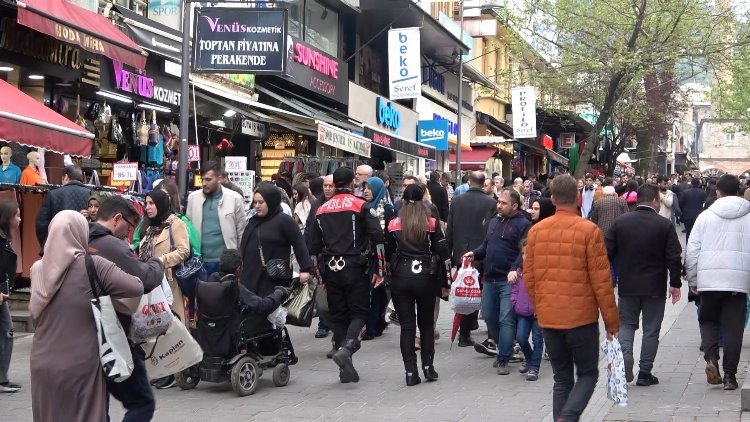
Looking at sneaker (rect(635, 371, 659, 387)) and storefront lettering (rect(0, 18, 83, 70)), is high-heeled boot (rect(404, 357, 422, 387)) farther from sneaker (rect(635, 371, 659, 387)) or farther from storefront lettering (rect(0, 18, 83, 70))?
storefront lettering (rect(0, 18, 83, 70))

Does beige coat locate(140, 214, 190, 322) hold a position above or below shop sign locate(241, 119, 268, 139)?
below

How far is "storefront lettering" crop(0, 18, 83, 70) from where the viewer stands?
1420 centimetres

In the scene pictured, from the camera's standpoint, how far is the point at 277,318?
9.84m

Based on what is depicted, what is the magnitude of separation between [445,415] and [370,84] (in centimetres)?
2440

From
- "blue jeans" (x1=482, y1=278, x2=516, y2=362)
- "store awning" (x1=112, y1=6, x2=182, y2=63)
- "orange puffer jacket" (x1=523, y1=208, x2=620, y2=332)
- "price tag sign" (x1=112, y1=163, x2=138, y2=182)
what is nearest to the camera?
"orange puffer jacket" (x1=523, y1=208, x2=620, y2=332)

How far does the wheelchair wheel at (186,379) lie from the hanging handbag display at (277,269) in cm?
108

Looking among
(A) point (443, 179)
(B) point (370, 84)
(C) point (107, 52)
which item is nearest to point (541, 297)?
(C) point (107, 52)

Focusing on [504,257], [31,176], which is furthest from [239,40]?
[504,257]

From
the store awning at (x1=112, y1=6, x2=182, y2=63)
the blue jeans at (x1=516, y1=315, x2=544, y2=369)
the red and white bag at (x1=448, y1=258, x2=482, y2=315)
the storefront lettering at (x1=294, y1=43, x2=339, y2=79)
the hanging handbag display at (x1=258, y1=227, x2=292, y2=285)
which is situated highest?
the storefront lettering at (x1=294, y1=43, x2=339, y2=79)

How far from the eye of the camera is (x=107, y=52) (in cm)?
1455

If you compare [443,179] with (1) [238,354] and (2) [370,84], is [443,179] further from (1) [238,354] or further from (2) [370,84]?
(1) [238,354]

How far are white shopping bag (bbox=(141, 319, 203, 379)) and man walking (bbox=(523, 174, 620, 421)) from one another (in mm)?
2195

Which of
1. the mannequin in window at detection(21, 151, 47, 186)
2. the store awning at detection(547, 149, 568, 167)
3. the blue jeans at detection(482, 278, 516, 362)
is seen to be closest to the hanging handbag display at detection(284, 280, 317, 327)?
the blue jeans at detection(482, 278, 516, 362)

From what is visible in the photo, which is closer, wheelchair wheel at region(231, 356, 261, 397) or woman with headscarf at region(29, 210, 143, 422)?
woman with headscarf at region(29, 210, 143, 422)
